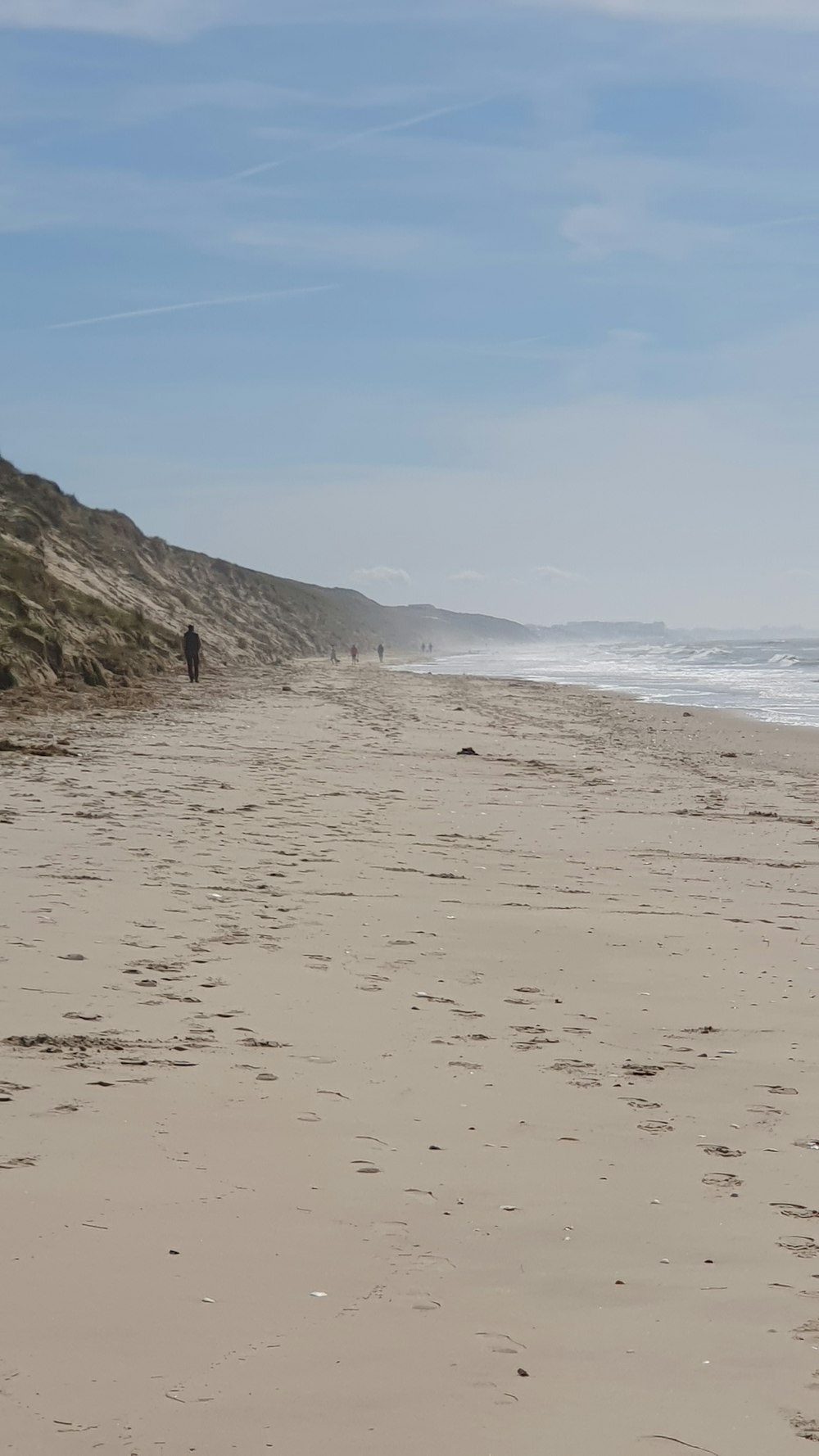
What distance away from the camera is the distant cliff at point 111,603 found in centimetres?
2523

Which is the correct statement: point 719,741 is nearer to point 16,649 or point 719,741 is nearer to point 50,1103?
point 16,649

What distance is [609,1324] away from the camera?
9.74 feet

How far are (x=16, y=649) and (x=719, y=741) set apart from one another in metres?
13.4

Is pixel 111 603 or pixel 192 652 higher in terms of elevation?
pixel 111 603

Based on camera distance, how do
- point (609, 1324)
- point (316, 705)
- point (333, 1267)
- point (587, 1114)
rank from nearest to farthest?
point (609, 1324) → point (333, 1267) → point (587, 1114) → point (316, 705)

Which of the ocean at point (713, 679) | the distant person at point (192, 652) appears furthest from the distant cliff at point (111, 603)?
the ocean at point (713, 679)

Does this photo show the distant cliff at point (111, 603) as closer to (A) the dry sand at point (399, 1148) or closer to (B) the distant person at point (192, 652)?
(B) the distant person at point (192, 652)

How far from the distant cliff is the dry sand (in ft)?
54.0

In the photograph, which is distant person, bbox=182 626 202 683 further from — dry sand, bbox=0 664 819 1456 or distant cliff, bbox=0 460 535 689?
dry sand, bbox=0 664 819 1456

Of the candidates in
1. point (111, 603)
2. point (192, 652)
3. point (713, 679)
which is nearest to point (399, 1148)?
point (192, 652)

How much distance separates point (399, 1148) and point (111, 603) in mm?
34281

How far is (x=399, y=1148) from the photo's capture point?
3.98 m

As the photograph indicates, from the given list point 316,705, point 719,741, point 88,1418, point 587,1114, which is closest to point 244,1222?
point 88,1418

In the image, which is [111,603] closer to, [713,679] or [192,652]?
[192,652]
